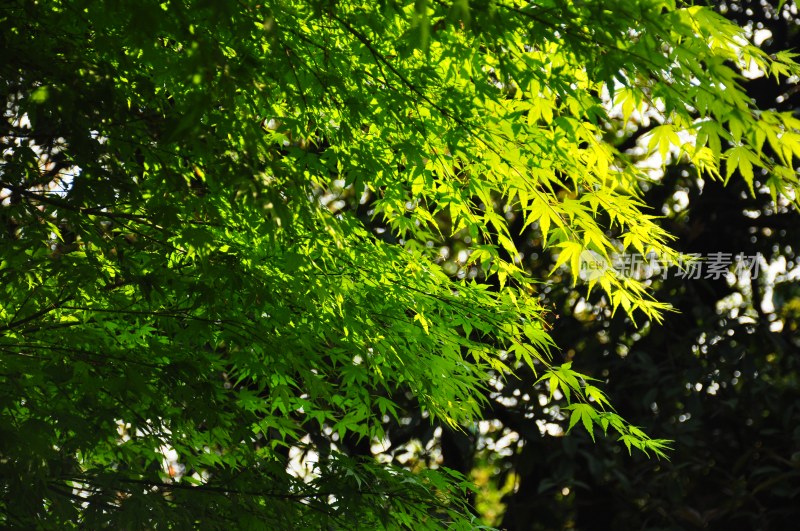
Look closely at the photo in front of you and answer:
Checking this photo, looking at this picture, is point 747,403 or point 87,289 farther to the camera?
point 747,403

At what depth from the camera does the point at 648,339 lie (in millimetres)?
5574

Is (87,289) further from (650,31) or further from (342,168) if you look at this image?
(650,31)

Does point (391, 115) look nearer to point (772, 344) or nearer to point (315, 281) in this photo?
point (315, 281)

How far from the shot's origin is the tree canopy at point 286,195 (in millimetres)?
1589

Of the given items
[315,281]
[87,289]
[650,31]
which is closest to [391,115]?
[315,281]

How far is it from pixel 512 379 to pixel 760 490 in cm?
163

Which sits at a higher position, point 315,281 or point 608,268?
point 315,281

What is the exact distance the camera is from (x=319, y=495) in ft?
7.79

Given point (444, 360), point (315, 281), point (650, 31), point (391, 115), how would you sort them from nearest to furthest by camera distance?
point (650, 31) < point (391, 115) < point (315, 281) < point (444, 360)

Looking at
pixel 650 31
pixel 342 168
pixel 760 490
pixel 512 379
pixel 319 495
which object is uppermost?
pixel 650 31

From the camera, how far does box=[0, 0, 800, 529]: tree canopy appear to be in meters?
1.59

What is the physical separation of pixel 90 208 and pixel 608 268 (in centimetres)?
136

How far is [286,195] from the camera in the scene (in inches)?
68.9

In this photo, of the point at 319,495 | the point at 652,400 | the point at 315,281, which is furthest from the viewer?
the point at 652,400
